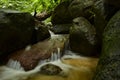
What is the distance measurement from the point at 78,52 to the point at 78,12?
185 cm

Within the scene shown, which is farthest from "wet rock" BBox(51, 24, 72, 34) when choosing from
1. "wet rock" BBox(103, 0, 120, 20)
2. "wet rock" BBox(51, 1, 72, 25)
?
"wet rock" BBox(103, 0, 120, 20)

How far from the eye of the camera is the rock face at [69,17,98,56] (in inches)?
250

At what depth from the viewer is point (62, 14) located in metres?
8.88

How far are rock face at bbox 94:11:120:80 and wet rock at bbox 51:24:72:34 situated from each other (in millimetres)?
4510

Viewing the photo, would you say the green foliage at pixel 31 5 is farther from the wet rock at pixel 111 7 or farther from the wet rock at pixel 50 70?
the wet rock at pixel 111 7

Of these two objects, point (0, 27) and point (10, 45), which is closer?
point (0, 27)

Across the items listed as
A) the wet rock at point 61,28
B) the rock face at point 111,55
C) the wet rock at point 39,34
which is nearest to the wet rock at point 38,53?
the wet rock at point 39,34

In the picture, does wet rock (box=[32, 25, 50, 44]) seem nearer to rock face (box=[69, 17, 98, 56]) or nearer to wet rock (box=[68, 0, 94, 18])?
rock face (box=[69, 17, 98, 56])

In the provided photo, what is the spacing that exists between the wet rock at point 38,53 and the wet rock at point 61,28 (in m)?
1.27

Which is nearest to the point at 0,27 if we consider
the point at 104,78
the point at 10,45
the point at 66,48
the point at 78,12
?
the point at 10,45

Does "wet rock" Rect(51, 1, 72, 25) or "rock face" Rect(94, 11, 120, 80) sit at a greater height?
"wet rock" Rect(51, 1, 72, 25)

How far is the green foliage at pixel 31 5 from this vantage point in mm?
10008

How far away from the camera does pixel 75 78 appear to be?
495 cm

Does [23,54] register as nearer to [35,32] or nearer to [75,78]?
[35,32]
